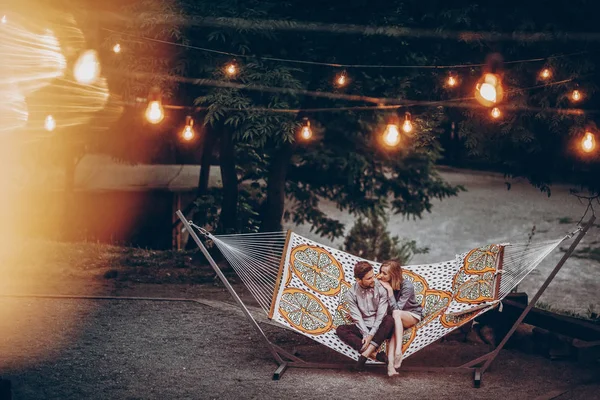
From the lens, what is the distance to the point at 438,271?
6.03 m

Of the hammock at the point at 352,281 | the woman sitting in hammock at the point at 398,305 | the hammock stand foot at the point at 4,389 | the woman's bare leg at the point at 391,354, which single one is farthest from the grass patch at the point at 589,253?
the hammock stand foot at the point at 4,389

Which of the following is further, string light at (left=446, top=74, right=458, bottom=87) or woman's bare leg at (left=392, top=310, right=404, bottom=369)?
string light at (left=446, top=74, right=458, bottom=87)

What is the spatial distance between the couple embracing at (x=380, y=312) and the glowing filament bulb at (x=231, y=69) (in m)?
3.51

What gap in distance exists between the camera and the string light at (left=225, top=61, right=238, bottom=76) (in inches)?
322

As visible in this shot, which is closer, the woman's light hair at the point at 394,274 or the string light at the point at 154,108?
the woman's light hair at the point at 394,274

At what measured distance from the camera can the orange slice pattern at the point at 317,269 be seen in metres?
5.79

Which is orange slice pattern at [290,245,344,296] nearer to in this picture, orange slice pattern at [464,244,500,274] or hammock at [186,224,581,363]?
hammock at [186,224,581,363]

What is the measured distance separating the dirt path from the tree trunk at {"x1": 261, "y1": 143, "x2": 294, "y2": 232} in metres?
3.57

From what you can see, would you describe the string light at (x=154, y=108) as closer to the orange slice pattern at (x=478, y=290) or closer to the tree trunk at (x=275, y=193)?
the orange slice pattern at (x=478, y=290)

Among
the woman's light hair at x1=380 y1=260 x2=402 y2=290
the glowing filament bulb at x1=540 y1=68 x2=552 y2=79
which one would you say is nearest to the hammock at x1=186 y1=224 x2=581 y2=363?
the woman's light hair at x1=380 y1=260 x2=402 y2=290

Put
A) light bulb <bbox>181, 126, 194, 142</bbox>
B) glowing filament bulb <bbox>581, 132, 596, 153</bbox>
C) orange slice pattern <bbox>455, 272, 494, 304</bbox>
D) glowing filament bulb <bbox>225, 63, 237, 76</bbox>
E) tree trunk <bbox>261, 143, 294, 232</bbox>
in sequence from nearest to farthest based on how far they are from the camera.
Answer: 1. orange slice pattern <bbox>455, 272, 494, 304</bbox>
2. glowing filament bulb <bbox>581, 132, 596, 153</bbox>
3. glowing filament bulb <bbox>225, 63, 237, 76</bbox>
4. light bulb <bbox>181, 126, 194, 142</bbox>
5. tree trunk <bbox>261, 143, 294, 232</bbox>

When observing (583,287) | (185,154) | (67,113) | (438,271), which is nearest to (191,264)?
(67,113)

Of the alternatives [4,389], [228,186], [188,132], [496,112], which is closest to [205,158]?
[228,186]

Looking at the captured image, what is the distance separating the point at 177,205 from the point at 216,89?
20.5ft
